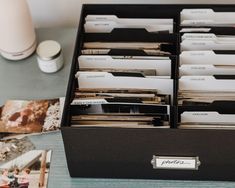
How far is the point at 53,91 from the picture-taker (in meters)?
1.02

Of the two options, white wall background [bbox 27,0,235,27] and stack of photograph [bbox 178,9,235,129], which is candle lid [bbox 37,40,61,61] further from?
stack of photograph [bbox 178,9,235,129]

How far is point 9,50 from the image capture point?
1051 millimetres

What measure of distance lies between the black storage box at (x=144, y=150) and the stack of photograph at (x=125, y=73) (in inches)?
0.8

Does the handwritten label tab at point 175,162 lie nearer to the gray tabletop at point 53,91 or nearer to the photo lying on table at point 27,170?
the gray tabletop at point 53,91


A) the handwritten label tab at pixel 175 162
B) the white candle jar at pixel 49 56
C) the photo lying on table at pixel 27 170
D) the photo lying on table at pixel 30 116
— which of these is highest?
the white candle jar at pixel 49 56

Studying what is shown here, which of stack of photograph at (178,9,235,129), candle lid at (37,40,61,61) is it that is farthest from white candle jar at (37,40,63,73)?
stack of photograph at (178,9,235,129)

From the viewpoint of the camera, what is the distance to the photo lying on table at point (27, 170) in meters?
0.85

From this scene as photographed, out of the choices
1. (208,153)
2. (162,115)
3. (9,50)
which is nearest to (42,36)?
(9,50)

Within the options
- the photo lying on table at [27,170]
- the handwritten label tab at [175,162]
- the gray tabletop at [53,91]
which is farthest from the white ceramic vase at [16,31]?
the handwritten label tab at [175,162]

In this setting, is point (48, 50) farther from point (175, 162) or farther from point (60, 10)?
point (175, 162)

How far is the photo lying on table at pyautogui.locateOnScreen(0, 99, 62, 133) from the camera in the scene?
951 millimetres

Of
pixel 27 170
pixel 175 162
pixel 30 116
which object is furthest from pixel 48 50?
pixel 175 162

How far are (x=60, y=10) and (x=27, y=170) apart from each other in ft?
1.55

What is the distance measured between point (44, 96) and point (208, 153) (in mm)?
421
